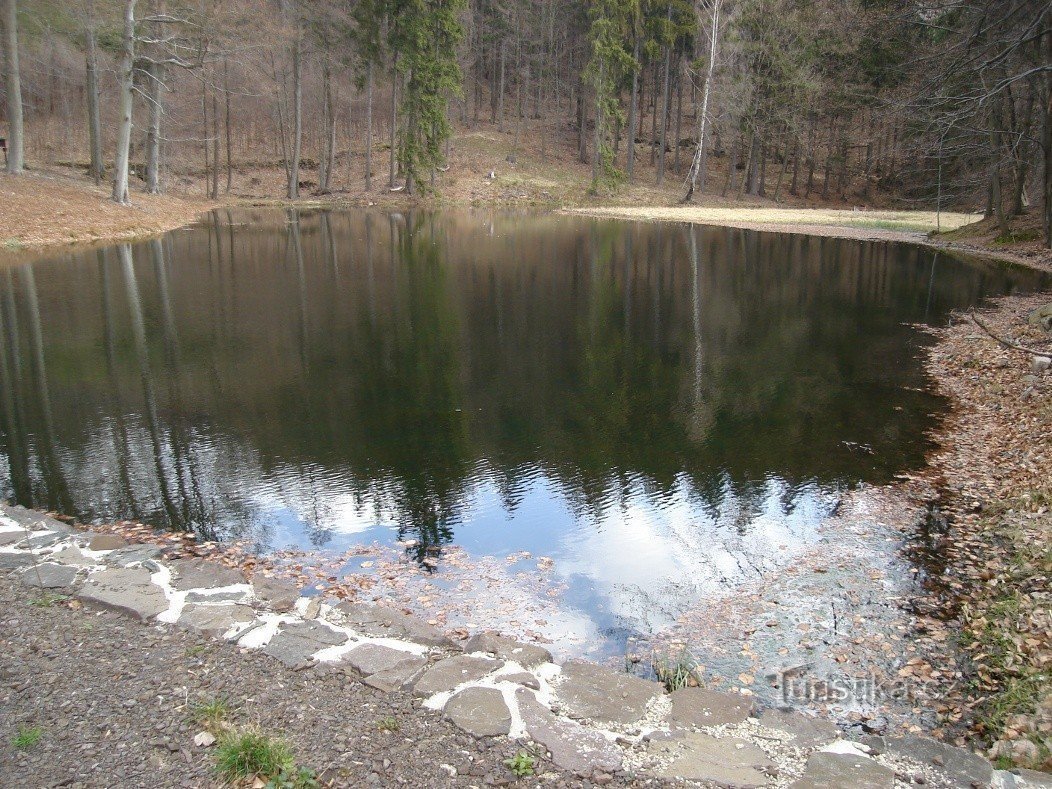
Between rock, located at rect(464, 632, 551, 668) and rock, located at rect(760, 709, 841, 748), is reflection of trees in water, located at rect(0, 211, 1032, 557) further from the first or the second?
rock, located at rect(760, 709, 841, 748)

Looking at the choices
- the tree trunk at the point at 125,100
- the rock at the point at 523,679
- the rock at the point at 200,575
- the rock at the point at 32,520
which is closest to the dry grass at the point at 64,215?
the tree trunk at the point at 125,100

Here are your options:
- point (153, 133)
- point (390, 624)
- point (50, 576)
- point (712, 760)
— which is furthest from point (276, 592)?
point (153, 133)

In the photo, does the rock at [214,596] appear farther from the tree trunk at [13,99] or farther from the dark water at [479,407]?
the tree trunk at [13,99]

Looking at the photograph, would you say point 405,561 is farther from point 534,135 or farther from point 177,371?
point 534,135

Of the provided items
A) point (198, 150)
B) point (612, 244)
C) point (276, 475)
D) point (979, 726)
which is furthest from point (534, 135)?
point (979, 726)

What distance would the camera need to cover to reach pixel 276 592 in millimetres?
5945

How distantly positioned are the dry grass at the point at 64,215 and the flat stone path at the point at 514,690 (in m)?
23.6

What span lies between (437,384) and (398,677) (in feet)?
25.9

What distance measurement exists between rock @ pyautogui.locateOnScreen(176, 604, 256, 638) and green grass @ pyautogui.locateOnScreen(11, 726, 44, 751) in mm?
1245

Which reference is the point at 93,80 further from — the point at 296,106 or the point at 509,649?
the point at 509,649

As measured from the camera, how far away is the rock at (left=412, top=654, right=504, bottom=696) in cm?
463

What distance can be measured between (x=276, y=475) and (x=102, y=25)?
1270 inches

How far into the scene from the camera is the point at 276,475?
880 cm

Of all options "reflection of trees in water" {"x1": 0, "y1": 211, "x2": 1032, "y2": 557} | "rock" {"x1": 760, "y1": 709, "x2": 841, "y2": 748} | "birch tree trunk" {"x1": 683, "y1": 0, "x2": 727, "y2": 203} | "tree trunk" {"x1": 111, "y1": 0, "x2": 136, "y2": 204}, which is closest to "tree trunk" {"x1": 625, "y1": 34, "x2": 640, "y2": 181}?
"birch tree trunk" {"x1": 683, "y1": 0, "x2": 727, "y2": 203}
